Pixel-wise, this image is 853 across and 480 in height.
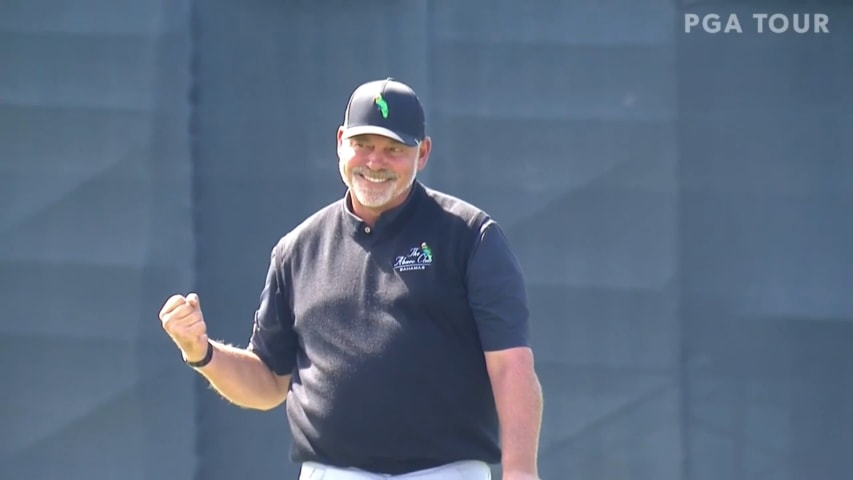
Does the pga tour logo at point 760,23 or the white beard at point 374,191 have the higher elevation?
the pga tour logo at point 760,23

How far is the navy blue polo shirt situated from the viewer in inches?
119

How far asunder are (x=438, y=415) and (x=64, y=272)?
2.58 meters

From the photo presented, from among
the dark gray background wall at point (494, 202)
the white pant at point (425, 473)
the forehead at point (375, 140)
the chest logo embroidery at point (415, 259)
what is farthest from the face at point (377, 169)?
the dark gray background wall at point (494, 202)

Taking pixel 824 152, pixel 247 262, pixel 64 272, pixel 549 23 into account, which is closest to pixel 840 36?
pixel 824 152

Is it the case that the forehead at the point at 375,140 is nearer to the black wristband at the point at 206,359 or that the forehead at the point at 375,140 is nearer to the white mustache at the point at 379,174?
the white mustache at the point at 379,174

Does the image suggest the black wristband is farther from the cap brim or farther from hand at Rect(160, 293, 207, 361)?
the cap brim

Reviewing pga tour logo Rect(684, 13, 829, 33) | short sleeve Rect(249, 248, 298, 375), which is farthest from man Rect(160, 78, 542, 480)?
pga tour logo Rect(684, 13, 829, 33)

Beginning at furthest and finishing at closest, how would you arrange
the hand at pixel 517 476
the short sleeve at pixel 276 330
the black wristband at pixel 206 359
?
the short sleeve at pixel 276 330
the black wristband at pixel 206 359
the hand at pixel 517 476

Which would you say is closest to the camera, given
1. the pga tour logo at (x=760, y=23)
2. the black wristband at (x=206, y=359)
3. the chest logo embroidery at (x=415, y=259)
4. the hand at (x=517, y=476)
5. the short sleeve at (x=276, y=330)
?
the hand at (x=517, y=476)

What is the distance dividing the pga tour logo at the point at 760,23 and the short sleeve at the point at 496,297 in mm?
2275

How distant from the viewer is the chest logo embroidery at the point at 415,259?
303 centimetres

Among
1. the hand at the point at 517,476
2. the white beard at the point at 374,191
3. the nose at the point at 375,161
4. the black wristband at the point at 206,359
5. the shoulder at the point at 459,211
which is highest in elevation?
the nose at the point at 375,161

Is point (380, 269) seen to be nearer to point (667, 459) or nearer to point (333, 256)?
point (333, 256)

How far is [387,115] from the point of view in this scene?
10.0 ft
